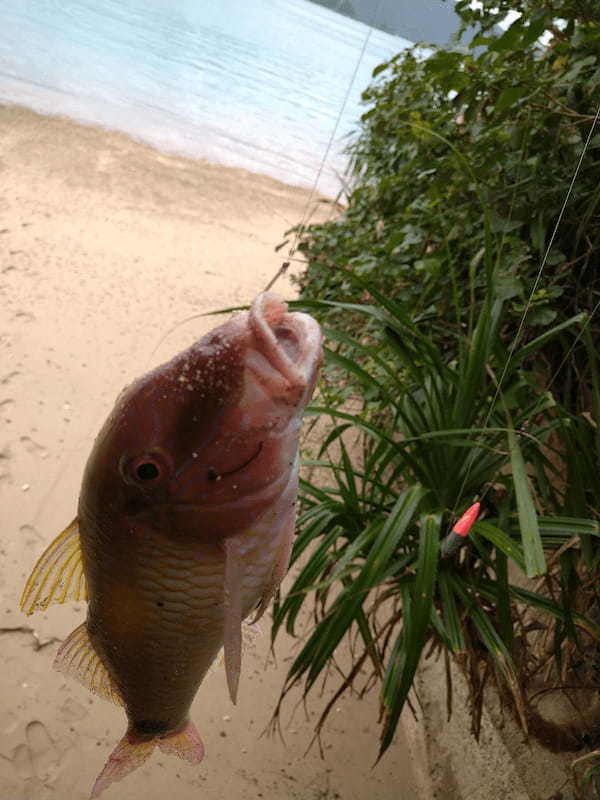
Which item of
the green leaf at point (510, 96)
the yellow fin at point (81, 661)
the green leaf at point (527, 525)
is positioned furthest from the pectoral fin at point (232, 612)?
the green leaf at point (510, 96)

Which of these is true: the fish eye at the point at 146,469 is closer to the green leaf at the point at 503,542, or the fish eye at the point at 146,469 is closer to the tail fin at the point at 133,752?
the tail fin at the point at 133,752

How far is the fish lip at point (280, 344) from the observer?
749 mm

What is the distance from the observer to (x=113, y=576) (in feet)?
2.98

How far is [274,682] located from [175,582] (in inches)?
77.0

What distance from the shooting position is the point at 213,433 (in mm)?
819

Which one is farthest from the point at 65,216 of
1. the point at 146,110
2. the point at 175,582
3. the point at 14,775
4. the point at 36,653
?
the point at 146,110

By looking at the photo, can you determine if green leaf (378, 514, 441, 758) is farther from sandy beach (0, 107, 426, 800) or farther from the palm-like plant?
sandy beach (0, 107, 426, 800)

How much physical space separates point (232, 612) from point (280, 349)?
0.35 metres

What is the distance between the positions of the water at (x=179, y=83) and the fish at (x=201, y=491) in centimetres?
402

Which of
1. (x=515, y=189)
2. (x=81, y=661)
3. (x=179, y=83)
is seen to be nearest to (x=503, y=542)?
(x=81, y=661)

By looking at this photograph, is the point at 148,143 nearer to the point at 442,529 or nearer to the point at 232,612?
the point at 442,529

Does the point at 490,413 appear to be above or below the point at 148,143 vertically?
above

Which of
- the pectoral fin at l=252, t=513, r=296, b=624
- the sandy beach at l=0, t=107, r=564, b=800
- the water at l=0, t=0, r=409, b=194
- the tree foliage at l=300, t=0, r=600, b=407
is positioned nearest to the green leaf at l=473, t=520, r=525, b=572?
the tree foliage at l=300, t=0, r=600, b=407

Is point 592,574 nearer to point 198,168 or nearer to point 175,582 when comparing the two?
point 175,582
